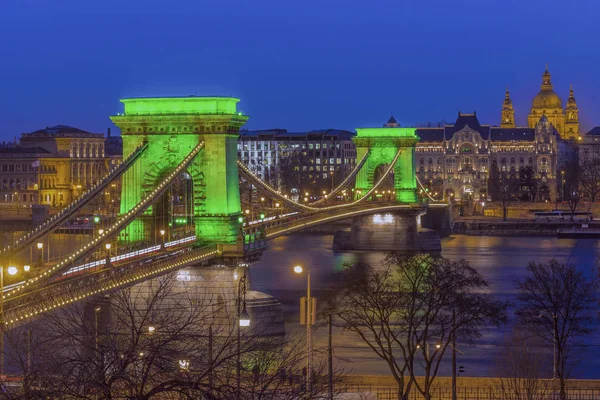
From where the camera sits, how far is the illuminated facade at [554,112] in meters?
194

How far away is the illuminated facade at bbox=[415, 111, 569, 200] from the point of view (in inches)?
6166

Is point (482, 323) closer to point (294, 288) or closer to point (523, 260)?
point (294, 288)

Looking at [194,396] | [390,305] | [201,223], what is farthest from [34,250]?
[194,396]

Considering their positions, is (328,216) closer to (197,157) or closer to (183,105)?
(197,157)

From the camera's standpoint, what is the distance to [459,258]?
73.1 metres

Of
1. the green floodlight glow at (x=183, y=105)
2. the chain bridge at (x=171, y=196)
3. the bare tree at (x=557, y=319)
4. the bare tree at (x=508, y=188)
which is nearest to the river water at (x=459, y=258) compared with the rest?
the bare tree at (x=557, y=319)

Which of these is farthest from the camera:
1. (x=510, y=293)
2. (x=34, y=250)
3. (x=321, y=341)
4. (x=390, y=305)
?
(x=34, y=250)

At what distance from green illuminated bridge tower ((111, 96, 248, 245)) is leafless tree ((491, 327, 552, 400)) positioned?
9.34 meters

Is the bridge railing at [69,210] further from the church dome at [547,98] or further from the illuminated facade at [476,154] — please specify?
the church dome at [547,98]

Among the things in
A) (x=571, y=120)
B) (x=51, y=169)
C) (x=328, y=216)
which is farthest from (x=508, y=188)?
(x=328, y=216)

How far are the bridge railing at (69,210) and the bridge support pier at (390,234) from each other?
40.1m

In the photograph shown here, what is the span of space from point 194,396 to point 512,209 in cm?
10968

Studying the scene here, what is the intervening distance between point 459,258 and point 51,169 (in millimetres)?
62206

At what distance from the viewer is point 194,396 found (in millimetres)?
14586
